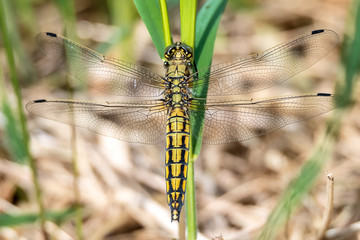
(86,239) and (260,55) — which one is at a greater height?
(260,55)

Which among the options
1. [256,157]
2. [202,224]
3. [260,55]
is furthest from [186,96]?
[256,157]

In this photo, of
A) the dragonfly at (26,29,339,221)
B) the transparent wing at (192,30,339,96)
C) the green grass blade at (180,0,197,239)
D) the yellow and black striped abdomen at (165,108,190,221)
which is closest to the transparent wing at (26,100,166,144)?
the dragonfly at (26,29,339,221)

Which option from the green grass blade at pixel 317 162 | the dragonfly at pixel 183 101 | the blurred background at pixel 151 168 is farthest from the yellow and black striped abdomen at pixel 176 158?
the blurred background at pixel 151 168

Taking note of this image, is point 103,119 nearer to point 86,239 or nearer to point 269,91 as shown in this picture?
point 86,239

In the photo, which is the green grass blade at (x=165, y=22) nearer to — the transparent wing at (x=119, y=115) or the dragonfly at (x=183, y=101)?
the dragonfly at (x=183, y=101)

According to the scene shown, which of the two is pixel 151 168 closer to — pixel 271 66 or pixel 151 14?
pixel 271 66

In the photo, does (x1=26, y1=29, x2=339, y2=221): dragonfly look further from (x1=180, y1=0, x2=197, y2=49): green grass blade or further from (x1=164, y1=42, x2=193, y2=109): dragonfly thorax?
(x1=180, y1=0, x2=197, y2=49): green grass blade
